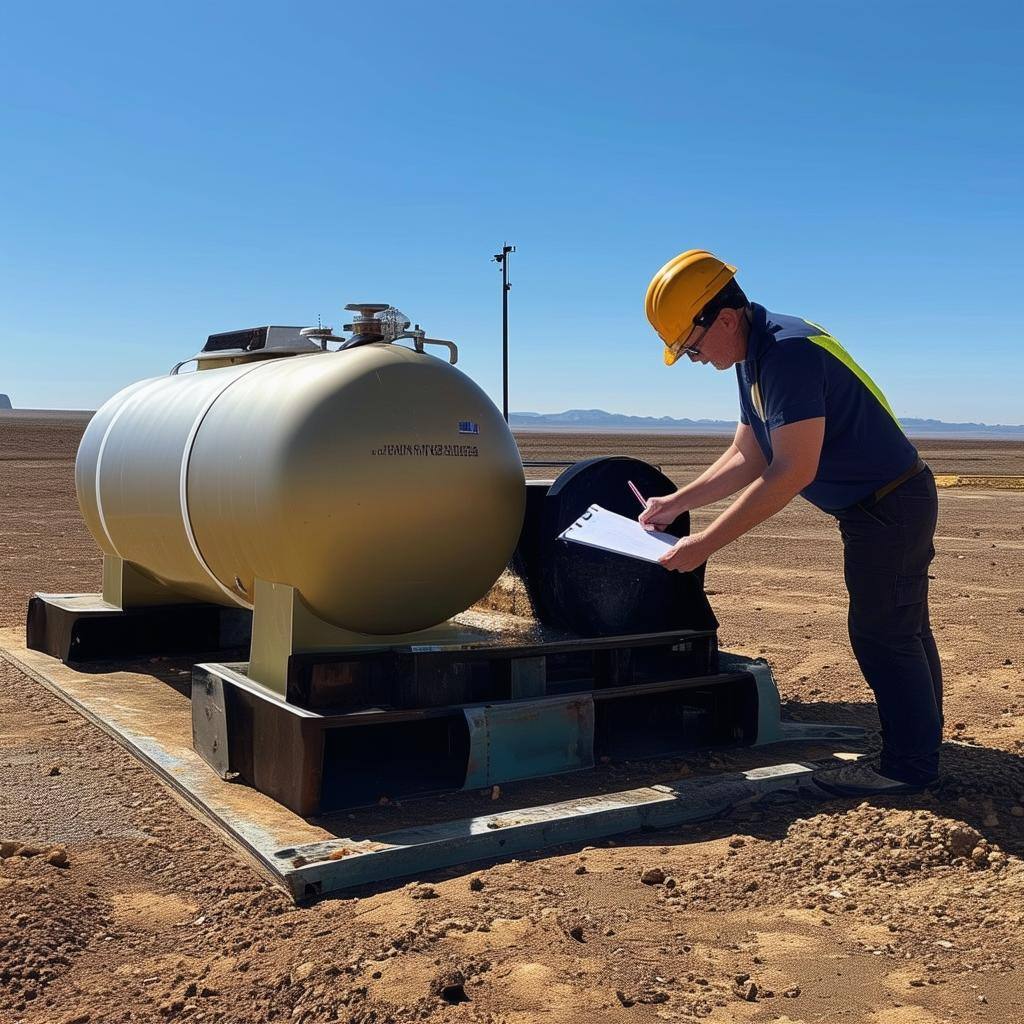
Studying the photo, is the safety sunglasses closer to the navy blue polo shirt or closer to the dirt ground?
the navy blue polo shirt

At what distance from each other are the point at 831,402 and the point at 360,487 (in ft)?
5.88

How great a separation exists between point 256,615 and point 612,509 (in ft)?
5.45

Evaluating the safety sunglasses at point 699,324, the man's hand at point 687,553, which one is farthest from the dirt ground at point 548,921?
the safety sunglasses at point 699,324

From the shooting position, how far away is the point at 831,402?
4.07 metres

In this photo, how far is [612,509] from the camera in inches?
203

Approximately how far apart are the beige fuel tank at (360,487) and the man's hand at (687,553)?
974 millimetres

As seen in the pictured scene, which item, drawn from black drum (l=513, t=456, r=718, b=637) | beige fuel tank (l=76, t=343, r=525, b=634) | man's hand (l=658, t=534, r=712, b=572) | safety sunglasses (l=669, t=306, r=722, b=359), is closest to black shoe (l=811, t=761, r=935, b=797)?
black drum (l=513, t=456, r=718, b=637)

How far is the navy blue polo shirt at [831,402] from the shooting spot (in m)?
3.93

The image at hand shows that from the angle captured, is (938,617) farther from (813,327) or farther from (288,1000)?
(288,1000)

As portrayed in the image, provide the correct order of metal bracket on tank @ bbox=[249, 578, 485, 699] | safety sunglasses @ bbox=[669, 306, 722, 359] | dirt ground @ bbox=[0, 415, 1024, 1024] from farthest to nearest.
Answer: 1. metal bracket on tank @ bbox=[249, 578, 485, 699]
2. safety sunglasses @ bbox=[669, 306, 722, 359]
3. dirt ground @ bbox=[0, 415, 1024, 1024]

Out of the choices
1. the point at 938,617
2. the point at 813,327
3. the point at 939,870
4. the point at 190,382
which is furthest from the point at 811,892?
the point at 938,617

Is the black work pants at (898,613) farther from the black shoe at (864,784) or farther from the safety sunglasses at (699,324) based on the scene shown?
the safety sunglasses at (699,324)

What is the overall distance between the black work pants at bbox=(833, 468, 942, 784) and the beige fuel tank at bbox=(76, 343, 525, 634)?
4.77 feet

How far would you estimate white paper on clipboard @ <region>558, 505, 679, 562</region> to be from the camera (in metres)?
4.10
